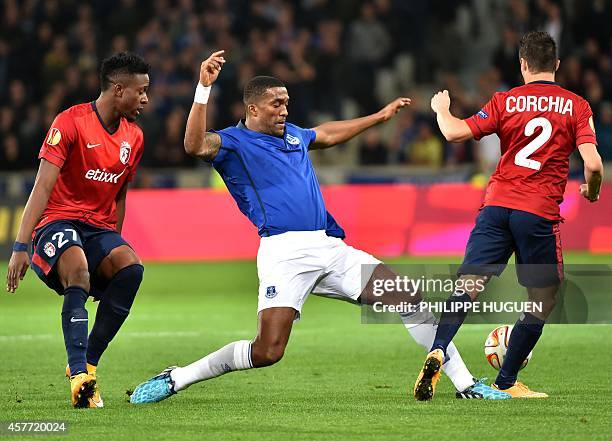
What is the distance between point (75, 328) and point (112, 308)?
0.47m

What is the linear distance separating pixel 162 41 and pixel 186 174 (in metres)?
3.88

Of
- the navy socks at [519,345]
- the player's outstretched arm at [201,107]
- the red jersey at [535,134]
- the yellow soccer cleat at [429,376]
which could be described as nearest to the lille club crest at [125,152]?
the player's outstretched arm at [201,107]

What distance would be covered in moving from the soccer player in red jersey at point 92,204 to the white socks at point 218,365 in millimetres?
532

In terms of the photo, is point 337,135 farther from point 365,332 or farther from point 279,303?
point 365,332

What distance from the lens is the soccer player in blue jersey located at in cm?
724

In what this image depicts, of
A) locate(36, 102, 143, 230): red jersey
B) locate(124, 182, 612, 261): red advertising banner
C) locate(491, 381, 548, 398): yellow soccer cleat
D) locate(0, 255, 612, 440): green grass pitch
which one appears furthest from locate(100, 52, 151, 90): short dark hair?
locate(124, 182, 612, 261): red advertising banner

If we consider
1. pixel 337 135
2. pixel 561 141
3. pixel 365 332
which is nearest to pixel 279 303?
pixel 337 135

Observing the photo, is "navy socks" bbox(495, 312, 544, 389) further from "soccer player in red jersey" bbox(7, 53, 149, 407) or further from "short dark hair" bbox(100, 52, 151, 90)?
"short dark hair" bbox(100, 52, 151, 90)

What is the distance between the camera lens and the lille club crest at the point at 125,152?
7848 millimetres

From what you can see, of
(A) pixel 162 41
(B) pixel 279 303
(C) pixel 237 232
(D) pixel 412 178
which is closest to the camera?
(B) pixel 279 303

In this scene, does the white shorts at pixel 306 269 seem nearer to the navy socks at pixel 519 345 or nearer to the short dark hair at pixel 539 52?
the navy socks at pixel 519 345

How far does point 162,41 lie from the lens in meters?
23.0

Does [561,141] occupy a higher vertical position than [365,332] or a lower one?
higher

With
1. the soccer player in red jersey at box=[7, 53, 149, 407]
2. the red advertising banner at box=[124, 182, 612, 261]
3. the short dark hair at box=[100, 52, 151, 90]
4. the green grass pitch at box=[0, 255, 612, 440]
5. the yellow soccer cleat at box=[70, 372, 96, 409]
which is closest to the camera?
the green grass pitch at box=[0, 255, 612, 440]
